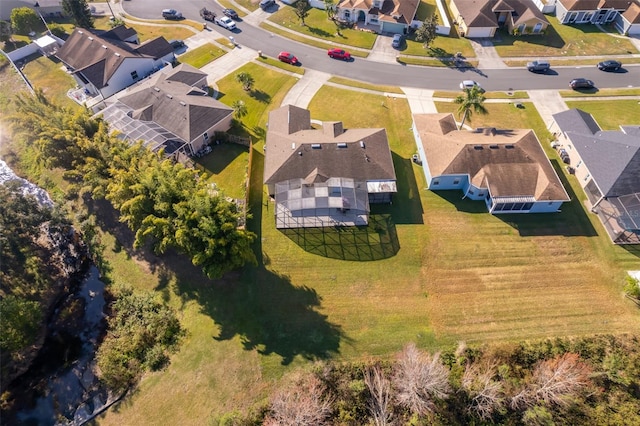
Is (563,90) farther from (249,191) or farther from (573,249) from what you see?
(249,191)

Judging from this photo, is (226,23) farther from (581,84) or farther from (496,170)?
(581,84)

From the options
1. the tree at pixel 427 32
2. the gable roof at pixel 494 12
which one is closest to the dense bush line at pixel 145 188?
the tree at pixel 427 32

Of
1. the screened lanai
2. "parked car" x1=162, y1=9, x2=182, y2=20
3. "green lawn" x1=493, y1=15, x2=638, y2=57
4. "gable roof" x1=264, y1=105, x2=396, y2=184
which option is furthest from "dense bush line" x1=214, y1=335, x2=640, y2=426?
"parked car" x1=162, y1=9, x2=182, y2=20

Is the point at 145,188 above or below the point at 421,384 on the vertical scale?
above

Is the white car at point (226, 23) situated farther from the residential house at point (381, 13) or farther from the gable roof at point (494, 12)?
the gable roof at point (494, 12)

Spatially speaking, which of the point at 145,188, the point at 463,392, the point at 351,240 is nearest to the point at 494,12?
the point at 351,240
